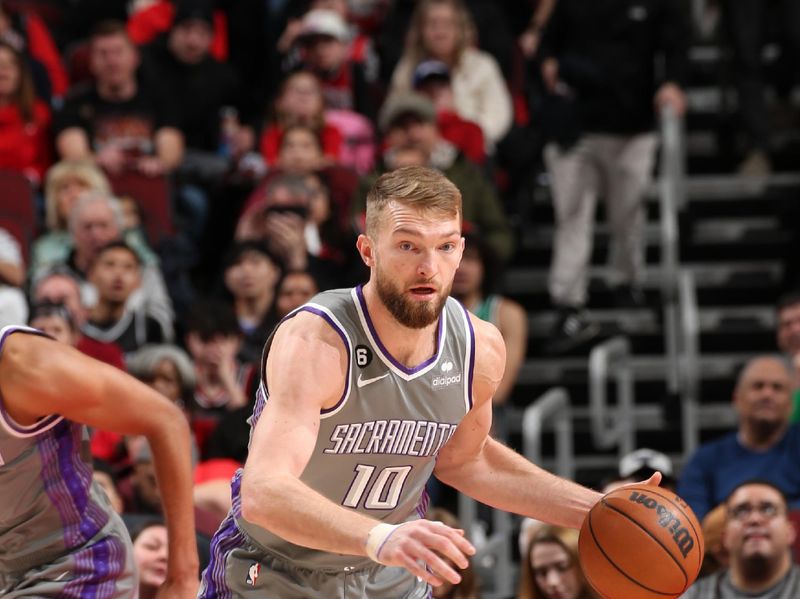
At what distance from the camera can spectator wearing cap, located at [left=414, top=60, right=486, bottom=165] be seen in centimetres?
986

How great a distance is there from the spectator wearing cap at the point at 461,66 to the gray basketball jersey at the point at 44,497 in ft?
20.4

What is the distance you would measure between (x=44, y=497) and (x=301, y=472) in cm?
86

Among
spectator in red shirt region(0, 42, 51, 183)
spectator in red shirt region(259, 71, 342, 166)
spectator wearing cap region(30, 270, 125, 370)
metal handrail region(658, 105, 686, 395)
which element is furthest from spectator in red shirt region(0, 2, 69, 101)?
metal handrail region(658, 105, 686, 395)

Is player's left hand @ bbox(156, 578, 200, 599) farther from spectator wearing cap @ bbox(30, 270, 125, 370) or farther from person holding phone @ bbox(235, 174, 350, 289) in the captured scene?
person holding phone @ bbox(235, 174, 350, 289)

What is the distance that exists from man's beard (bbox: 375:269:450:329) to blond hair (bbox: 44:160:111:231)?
5587 millimetres

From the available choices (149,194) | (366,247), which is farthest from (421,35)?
(366,247)

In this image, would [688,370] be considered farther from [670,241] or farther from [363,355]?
[363,355]

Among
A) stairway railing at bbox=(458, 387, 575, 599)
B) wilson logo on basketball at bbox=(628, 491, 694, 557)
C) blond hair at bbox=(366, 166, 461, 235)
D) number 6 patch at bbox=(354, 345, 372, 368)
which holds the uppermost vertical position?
blond hair at bbox=(366, 166, 461, 235)

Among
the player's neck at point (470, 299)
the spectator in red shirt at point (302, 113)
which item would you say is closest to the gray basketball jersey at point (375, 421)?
the player's neck at point (470, 299)

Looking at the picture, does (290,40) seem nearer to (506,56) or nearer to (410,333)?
(506,56)

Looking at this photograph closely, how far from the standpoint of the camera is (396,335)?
4.14 m

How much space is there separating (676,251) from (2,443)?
263 inches

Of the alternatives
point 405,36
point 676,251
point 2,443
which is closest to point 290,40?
point 405,36

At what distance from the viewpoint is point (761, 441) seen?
7703 mm
